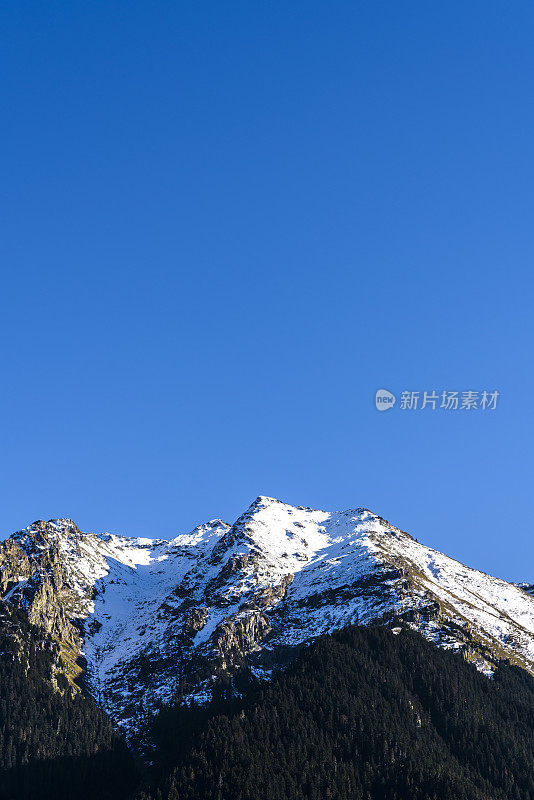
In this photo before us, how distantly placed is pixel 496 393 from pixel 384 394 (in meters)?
27.1

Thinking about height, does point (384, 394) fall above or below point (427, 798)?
above

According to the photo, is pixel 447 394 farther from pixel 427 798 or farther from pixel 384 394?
pixel 427 798

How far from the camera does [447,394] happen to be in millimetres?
168250

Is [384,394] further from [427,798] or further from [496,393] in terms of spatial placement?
[427,798]

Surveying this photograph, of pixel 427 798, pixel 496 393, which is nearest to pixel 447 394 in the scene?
pixel 496 393

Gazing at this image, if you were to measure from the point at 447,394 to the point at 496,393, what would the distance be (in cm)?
1172

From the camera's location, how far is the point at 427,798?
7795 inches

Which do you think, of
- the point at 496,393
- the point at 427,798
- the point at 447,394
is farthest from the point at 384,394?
the point at 427,798

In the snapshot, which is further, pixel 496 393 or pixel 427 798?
pixel 427 798

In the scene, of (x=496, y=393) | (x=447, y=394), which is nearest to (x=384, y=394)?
(x=447, y=394)

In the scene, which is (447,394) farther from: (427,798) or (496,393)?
(427,798)

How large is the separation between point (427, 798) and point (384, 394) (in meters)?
121

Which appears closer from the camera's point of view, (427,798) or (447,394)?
(447,394)

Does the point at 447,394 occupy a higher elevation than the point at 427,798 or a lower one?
higher
